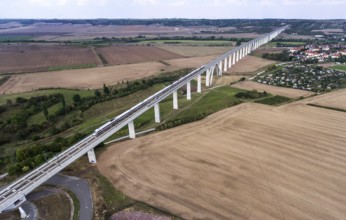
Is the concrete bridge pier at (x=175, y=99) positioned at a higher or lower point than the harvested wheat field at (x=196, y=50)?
lower

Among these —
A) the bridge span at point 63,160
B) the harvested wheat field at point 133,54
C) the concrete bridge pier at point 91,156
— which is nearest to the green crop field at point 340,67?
the harvested wheat field at point 133,54

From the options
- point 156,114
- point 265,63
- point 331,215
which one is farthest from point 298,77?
point 331,215

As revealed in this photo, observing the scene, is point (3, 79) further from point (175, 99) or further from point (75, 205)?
point (75, 205)

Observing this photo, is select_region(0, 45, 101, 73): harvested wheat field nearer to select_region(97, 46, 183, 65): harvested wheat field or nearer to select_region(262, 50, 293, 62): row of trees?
select_region(97, 46, 183, 65): harvested wheat field

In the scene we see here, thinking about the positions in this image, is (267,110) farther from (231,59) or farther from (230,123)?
(231,59)

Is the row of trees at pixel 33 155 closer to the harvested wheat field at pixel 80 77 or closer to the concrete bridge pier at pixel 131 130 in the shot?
the concrete bridge pier at pixel 131 130
